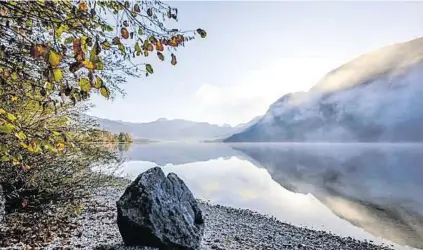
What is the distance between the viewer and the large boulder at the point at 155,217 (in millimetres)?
7816

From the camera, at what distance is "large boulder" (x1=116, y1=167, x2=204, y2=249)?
7.82 meters

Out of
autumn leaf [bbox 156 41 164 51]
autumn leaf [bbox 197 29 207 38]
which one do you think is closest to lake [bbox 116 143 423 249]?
autumn leaf [bbox 156 41 164 51]

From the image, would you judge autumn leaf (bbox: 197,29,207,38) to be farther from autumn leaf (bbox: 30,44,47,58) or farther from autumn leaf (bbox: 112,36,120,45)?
autumn leaf (bbox: 30,44,47,58)

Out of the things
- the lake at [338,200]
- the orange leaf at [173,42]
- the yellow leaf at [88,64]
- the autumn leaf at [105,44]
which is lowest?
the lake at [338,200]

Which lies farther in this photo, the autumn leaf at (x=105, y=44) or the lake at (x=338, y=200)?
the lake at (x=338, y=200)

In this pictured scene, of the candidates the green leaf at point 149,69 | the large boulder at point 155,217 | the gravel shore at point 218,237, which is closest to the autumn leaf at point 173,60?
the green leaf at point 149,69

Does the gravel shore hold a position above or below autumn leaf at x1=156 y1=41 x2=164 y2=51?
below

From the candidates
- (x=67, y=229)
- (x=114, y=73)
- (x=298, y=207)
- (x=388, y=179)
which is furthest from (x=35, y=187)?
(x=388, y=179)

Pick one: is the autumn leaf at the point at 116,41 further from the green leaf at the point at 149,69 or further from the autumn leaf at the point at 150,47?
the green leaf at the point at 149,69

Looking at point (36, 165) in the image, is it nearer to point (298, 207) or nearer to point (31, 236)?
point (31, 236)

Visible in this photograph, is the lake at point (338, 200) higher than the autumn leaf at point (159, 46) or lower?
lower

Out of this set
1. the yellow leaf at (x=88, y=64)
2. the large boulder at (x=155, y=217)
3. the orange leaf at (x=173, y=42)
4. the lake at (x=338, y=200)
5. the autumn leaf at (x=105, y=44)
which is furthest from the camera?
the lake at (x=338, y=200)

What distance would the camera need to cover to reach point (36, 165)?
9.16 meters

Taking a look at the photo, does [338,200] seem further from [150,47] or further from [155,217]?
[150,47]
